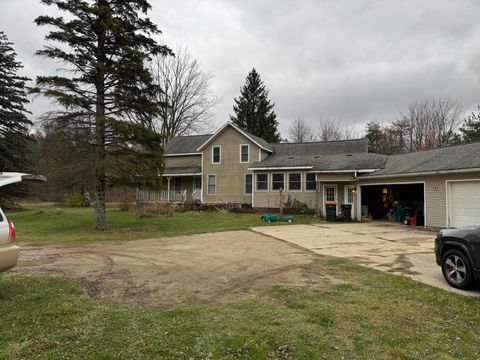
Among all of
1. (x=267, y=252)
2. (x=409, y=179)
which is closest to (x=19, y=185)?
(x=267, y=252)

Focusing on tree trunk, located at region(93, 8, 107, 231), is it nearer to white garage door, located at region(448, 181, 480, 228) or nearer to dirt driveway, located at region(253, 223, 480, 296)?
dirt driveway, located at region(253, 223, 480, 296)

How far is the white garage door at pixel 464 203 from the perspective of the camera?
44.9 ft

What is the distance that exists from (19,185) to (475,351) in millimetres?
32920

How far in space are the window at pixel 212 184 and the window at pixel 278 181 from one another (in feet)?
17.7

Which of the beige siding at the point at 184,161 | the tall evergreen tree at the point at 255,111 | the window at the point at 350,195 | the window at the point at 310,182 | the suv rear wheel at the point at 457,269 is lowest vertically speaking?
the suv rear wheel at the point at 457,269

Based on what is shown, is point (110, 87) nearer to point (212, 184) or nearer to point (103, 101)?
point (103, 101)

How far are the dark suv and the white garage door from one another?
29.0 feet

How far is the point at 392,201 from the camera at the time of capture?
2230 centimetres

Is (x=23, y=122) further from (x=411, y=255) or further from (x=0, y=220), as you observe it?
(x=411, y=255)

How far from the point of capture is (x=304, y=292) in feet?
19.0

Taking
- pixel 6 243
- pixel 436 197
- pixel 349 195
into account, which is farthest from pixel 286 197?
pixel 6 243

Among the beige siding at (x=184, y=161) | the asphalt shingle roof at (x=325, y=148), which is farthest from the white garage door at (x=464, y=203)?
the beige siding at (x=184, y=161)

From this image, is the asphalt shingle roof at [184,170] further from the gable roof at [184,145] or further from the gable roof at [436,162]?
the gable roof at [436,162]

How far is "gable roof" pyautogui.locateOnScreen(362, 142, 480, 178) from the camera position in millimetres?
14383
